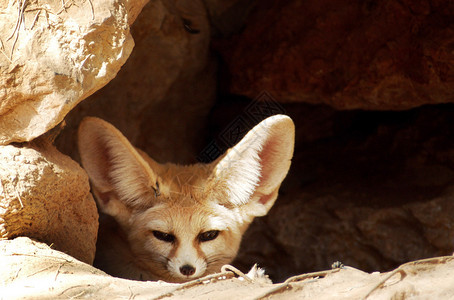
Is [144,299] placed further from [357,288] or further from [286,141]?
[286,141]

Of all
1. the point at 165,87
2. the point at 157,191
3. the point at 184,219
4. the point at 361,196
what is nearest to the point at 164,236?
the point at 184,219

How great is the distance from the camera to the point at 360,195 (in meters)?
4.76

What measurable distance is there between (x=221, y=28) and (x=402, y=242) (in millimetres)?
2702

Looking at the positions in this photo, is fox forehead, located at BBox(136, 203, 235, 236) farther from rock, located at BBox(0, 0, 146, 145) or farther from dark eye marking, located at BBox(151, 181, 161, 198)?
rock, located at BBox(0, 0, 146, 145)

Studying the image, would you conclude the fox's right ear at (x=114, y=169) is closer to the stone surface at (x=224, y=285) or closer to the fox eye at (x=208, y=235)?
the fox eye at (x=208, y=235)

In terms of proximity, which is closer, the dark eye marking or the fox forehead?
the fox forehead

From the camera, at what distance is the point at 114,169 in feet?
10.4

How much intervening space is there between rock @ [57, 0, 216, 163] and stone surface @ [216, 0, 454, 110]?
303mm

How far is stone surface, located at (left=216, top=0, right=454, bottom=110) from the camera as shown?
13.1 feet

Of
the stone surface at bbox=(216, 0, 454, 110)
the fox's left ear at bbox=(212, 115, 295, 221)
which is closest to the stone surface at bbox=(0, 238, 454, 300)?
the fox's left ear at bbox=(212, 115, 295, 221)

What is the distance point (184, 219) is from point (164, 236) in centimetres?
17

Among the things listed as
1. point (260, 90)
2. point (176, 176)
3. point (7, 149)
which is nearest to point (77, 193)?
point (7, 149)

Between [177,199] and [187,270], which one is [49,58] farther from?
[187,270]

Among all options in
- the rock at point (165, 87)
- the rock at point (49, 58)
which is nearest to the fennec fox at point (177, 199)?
the rock at point (49, 58)
